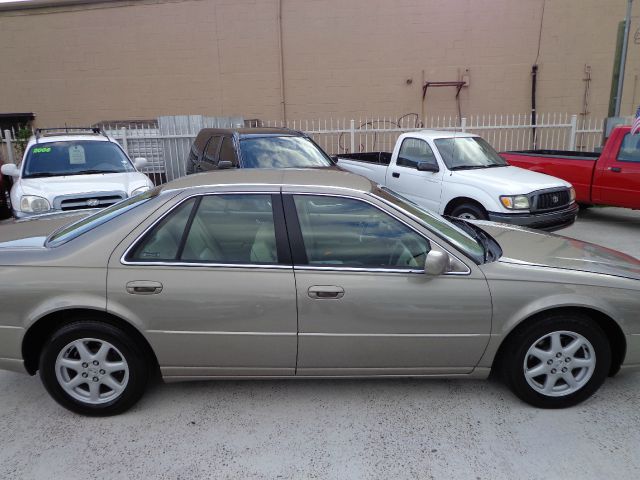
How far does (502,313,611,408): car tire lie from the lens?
2957mm

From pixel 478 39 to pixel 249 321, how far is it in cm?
1338

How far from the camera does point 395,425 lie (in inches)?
115

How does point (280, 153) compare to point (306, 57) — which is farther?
point (306, 57)

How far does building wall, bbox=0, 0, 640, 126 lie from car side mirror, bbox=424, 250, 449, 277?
11.9m

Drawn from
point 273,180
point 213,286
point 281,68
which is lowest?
point 213,286

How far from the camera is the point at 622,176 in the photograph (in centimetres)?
763

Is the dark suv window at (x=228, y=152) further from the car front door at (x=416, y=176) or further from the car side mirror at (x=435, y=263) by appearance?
the car side mirror at (x=435, y=263)

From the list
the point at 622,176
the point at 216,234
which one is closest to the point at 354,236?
the point at 216,234

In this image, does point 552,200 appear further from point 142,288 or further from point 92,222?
point 92,222

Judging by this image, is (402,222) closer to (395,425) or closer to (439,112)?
(395,425)

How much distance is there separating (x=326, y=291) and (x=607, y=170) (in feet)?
23.2

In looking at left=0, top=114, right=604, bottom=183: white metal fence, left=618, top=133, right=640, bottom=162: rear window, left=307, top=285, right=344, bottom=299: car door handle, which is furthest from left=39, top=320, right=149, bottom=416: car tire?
left=0, top=114, right=604, bottom=183: white metal fence

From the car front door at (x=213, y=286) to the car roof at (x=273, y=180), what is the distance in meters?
0.15

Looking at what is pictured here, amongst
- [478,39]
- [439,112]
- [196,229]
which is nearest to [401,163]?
[196,229]
